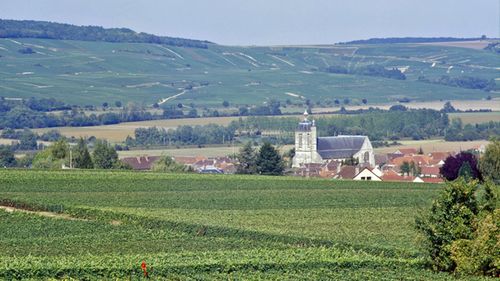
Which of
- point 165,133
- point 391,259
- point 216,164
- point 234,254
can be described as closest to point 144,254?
point 234,254

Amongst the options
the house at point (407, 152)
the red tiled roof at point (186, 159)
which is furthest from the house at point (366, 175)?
the house at point (407, 152)

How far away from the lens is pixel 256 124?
140 m

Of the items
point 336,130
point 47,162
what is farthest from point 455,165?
point 336,130

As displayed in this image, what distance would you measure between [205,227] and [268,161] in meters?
41.6

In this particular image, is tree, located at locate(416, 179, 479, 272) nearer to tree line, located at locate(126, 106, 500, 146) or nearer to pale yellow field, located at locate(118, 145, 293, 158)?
pale yellow field, located at locate(118, 145, 293, 158)

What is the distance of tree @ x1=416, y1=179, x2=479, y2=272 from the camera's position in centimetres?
3055

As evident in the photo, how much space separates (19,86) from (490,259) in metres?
154

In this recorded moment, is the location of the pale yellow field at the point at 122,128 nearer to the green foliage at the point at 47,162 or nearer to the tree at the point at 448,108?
the tree at the point at 448,108

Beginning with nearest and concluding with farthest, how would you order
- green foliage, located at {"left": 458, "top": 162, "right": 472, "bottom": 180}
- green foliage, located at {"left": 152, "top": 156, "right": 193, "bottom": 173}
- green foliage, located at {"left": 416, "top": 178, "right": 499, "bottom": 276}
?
green foliage, located at {"left": 416, "top": 178, "right": 499, "bottom": 276} < green foliage, located at {"left": 458, "top": 162, "right": 472, "bottom": 180} < green foliage, located at {"left": 152, "top": 156, "right": 193, "bottom": 173}

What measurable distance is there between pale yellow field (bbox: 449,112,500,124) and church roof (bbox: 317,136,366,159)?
37.5 metres

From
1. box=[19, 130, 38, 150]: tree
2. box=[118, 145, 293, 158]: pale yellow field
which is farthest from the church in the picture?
box=[19, 130, 38, 150]: tree

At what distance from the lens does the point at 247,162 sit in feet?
271

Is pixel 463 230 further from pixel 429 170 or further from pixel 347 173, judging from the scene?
pixel 429 170

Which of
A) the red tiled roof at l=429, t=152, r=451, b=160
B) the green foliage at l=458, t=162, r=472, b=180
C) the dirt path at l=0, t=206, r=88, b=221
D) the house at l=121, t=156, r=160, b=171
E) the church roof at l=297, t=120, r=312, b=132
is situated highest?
the church roof at l=297, t=120, r=312, b=132
